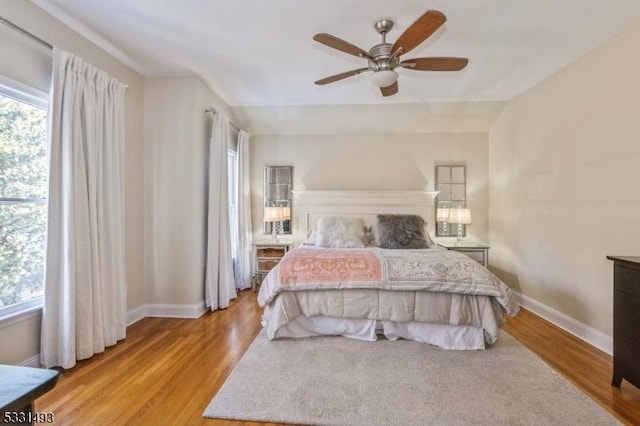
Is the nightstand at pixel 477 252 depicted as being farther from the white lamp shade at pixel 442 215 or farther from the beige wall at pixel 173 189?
the beige wall at pixel 173 189

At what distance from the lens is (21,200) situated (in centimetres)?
213

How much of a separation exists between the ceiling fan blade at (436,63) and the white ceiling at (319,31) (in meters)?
0.32

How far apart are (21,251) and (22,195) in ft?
1.31

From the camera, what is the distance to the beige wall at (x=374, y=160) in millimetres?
4625

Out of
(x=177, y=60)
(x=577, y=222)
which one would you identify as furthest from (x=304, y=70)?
(x=577, y=222)

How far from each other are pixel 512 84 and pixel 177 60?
12.1 feet

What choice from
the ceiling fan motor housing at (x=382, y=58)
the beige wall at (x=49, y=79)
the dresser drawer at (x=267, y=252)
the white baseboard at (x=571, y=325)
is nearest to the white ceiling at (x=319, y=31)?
the beige wall at (x=49, y=79)

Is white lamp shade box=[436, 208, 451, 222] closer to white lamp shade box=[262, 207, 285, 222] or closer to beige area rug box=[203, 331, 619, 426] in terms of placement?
beige area rug box=[203, 331, 619, 426]

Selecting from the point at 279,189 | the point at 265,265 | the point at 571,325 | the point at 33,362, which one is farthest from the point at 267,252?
the point at 571,325

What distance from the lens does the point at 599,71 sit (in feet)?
8.68

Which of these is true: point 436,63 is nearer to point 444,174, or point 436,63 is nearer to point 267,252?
point 444,174

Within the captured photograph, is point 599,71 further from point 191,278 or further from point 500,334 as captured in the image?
point 191,278

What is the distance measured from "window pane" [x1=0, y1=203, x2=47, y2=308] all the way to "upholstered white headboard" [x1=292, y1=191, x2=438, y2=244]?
9.89 feet

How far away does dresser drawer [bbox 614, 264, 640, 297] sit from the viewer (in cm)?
187
